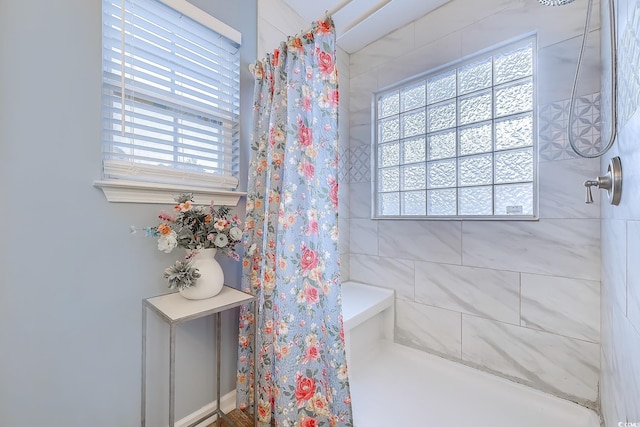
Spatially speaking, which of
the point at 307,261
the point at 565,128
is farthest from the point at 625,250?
the point at 307,261

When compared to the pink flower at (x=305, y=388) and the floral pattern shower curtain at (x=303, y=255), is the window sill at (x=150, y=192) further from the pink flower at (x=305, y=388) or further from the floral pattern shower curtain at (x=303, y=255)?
the pink flower at (x=305, y=388)

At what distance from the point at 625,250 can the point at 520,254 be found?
2.34 feet

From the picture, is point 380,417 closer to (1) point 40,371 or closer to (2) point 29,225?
(1) point 40,371

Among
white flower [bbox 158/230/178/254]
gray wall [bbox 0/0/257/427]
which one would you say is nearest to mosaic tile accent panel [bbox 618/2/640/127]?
white flower [bbox 158/230/178/254]

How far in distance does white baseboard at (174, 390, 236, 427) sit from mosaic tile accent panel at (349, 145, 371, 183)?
5.67 feet

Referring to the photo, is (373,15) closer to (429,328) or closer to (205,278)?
(205,278)

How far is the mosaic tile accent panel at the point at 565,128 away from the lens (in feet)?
4.14

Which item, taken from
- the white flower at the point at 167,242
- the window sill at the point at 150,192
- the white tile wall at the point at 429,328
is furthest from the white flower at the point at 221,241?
the white tile wall at the point at 429,328

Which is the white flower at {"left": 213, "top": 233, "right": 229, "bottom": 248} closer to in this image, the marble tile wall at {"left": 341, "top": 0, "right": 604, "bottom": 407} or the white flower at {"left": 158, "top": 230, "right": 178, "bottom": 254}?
the white flower at {"left": 158, "top": 230, "right": 178, "bottom": 254}

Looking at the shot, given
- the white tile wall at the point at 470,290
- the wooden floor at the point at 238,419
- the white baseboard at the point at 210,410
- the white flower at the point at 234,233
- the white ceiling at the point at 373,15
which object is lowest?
the wooden floor at the point at 238,419

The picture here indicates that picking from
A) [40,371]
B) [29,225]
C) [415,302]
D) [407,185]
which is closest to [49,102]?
[29,225]

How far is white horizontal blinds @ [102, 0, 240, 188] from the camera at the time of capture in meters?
1.06

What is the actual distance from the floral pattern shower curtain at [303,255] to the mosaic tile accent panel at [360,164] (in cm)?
101

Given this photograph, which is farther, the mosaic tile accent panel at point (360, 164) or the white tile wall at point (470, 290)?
the mosaic tile accent panel at point (360, 164)
